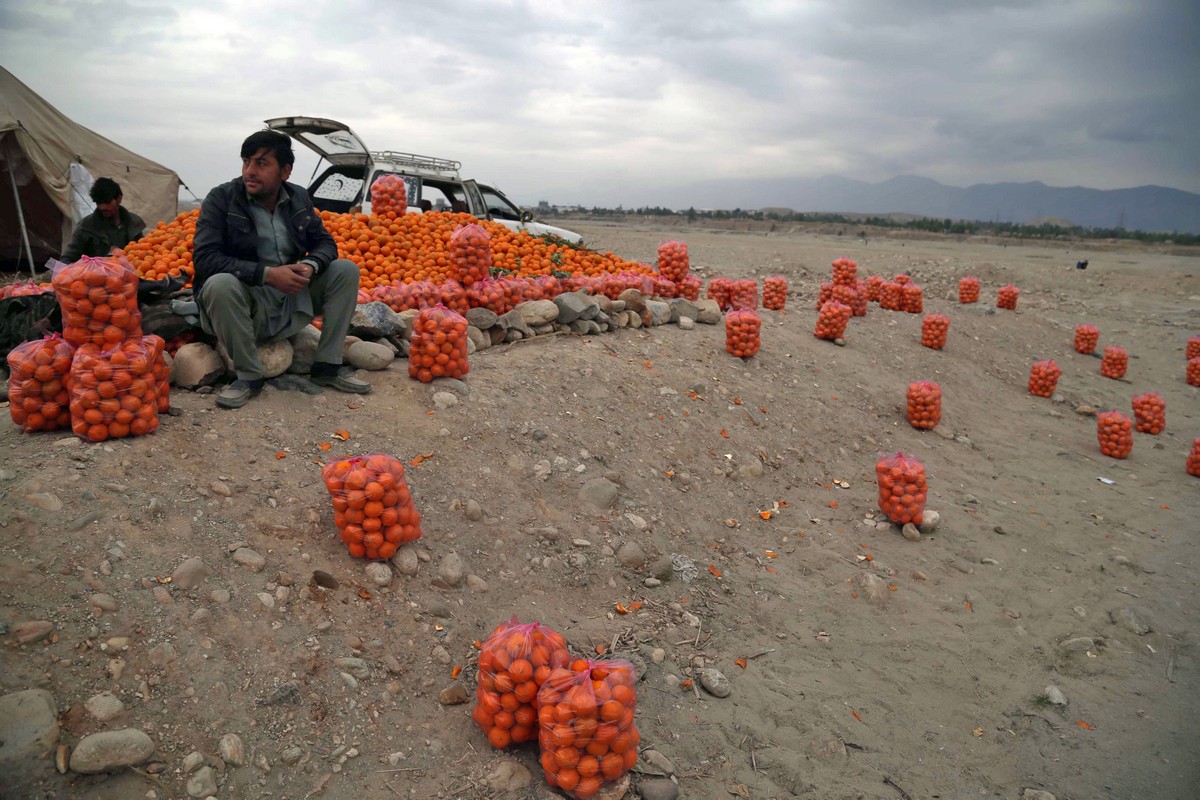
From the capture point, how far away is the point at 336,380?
14.3 ft

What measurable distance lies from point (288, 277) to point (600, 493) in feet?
7.47

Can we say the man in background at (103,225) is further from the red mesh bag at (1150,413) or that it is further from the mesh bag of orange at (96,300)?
the red mesh bag at (1150,413)

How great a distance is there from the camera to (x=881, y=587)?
4.03 m

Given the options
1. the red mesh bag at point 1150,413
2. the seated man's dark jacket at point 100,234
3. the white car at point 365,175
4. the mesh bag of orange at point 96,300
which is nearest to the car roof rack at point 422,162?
the white car at point 365,175

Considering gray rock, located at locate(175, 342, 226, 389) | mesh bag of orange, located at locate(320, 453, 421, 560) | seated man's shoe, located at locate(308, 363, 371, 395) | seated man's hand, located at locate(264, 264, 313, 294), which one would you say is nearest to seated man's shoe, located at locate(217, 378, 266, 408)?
gray rock, located at locate(175, 342, 226, 389)

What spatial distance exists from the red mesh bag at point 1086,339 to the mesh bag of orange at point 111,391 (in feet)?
41.1

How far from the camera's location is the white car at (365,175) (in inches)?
314

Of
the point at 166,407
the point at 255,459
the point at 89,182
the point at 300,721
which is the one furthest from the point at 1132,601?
the point at 89,182

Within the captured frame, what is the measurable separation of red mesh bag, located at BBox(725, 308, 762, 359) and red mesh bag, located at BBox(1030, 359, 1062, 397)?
14.8 feet

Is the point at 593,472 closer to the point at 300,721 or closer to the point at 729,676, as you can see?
the point at 729,676

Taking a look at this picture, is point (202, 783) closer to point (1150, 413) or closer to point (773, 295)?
point (773, 295)

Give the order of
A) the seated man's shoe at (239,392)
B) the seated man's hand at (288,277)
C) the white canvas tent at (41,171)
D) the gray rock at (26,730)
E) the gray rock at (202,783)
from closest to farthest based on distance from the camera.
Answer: the gray rock at (26,730), the gray rock at (202,783), the seated man's shoe at (239,392), the seated man's hand at (288,277), the white canvas tent at (41,171)

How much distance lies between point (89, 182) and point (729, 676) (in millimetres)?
12671

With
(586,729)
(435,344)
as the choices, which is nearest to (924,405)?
(435,344)
